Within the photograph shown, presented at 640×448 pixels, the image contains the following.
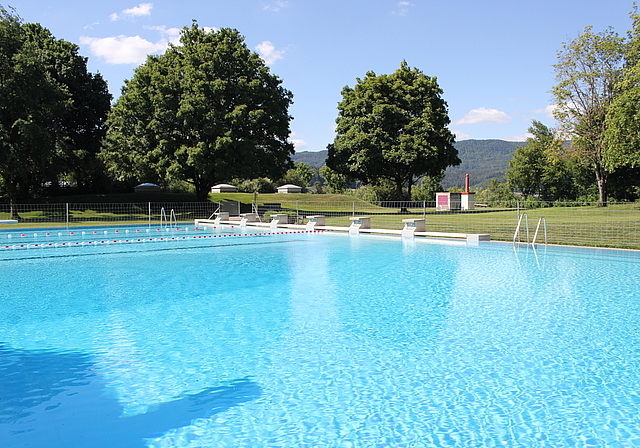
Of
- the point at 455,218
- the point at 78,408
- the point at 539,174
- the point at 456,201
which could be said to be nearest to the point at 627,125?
the point at 455,218

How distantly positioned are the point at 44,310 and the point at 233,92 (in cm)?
2800

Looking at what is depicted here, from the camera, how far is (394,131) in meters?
37.5

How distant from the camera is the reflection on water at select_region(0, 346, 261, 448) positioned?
13.3 feet

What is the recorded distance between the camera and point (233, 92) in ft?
113

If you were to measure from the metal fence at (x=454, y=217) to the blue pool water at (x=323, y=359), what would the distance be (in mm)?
6373

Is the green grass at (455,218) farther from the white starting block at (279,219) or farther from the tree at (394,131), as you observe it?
the tree at (394,131)

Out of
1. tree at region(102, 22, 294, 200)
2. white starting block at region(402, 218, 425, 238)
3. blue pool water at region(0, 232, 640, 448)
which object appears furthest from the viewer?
tree at region(102, 22, 294, 200)

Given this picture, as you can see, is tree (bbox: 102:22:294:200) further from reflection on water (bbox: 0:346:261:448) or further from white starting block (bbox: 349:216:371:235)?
reflection on water (bbox: 0:346:261:448)

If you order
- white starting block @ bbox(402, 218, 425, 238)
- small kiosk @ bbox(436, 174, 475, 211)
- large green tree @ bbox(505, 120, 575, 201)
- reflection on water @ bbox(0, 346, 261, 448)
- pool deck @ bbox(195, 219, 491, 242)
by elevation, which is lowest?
reflection on water @ bbox(0, 346, 261, 448)

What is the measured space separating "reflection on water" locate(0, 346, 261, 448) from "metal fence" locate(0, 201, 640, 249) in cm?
1569

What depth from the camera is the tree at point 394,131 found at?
118 ft

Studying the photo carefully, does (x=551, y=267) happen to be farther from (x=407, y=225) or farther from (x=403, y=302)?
(x=407, y=225)

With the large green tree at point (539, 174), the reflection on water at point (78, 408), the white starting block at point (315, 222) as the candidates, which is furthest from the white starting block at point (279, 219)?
the large green tree at point (539, 174)

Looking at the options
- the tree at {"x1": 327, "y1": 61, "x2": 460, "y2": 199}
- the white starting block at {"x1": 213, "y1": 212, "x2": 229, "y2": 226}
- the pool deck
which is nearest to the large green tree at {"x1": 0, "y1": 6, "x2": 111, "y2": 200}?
the pool deck
